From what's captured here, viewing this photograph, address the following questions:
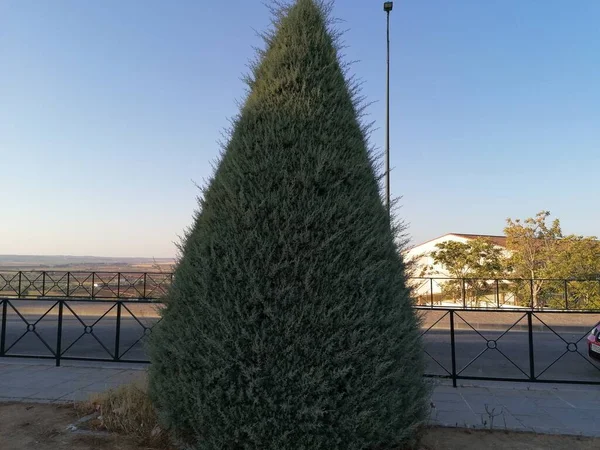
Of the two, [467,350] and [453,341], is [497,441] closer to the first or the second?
[453,341]

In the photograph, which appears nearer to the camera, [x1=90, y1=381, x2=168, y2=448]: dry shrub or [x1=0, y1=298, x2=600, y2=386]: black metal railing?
[x1=90, y1=381, x2=168, y2=448]: dry shrub

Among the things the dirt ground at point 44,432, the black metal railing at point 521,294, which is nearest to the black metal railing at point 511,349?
the black metal railing at point 521,294

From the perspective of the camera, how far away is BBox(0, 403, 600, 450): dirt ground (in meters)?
3.52

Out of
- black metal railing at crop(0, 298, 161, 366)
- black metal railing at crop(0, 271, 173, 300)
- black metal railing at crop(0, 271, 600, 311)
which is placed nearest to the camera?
black metal railing at crop(0, 298, 161, 366)

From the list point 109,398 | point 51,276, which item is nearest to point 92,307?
point 51,276

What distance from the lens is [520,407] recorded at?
4926mm

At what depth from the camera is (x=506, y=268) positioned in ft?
63.1

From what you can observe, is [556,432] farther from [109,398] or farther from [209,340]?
[109,398]

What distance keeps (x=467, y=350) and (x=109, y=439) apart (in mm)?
7387

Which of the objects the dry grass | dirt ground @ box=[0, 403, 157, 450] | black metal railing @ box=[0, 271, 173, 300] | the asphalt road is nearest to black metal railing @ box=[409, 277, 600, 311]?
the asphalt road

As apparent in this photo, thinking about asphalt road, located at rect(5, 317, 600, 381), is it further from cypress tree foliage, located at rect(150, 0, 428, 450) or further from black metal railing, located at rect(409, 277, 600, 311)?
black metal railing, located at rect(409, 277, 600, 311)

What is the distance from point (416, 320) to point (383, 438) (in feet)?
2.98

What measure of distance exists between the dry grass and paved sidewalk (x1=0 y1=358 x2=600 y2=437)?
1011 millimetres

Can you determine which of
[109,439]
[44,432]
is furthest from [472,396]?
[44,432]
